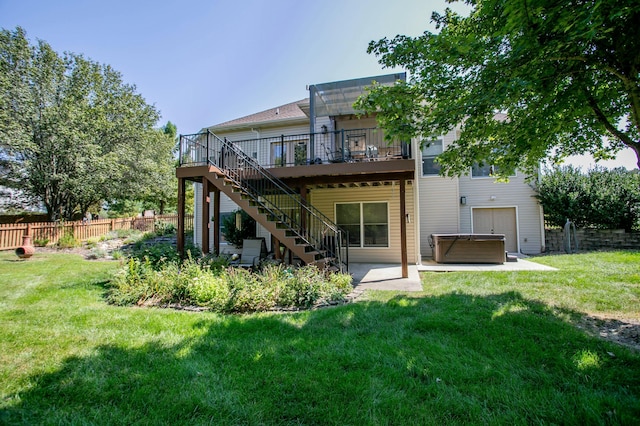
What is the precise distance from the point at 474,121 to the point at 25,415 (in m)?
6.48

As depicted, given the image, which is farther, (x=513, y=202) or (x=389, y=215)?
(x=513, y=202)

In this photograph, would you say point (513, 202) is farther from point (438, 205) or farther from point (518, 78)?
point (518, 78)

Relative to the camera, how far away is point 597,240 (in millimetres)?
11758

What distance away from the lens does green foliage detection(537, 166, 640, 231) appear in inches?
447

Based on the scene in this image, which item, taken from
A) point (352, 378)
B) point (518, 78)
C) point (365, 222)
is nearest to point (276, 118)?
point (365, 222)

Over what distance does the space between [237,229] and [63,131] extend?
457 inches

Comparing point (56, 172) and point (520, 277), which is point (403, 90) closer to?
point (520, 277)

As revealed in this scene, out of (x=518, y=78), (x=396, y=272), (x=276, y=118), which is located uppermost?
(x=276, y=118)

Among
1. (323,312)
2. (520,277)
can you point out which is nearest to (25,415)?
(323,312)

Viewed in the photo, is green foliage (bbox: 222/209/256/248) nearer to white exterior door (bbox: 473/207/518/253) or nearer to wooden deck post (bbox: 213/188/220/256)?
wooden deck post (bbox: 213/188/220/256)

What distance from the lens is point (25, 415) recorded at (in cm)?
215

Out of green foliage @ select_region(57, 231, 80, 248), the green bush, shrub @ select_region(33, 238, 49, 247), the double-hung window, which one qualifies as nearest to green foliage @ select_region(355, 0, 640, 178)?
the green bush

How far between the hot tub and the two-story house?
941 millimetres

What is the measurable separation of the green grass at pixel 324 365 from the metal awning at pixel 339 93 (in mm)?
6052
